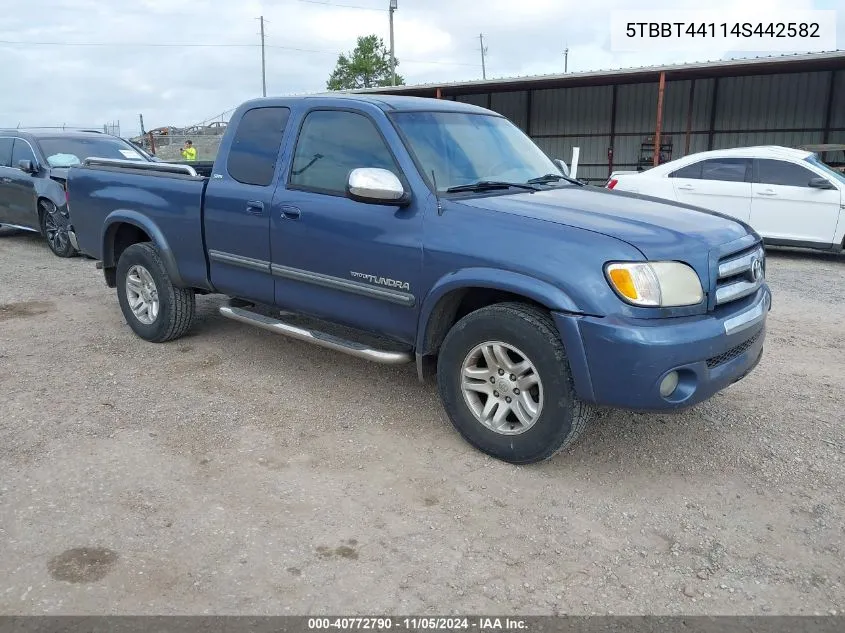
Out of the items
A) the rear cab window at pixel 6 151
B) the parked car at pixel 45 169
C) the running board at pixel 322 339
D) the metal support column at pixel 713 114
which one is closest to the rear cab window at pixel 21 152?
the parked car at pixel 45 169

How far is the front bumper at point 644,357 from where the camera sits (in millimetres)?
3217

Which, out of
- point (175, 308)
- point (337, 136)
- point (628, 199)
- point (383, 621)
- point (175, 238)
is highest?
point (337, 136)

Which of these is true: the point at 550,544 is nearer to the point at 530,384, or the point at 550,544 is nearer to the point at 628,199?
the point at 530,384

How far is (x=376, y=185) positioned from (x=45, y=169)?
8.29 metres

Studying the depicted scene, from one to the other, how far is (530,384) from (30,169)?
9364mm

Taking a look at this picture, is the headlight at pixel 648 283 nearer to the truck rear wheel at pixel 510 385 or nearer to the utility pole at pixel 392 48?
the truck rear wheel at pixel 510 385

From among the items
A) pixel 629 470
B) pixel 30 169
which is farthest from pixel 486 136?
pixel 30 169

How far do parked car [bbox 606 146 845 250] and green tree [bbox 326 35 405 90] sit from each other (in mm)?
53642

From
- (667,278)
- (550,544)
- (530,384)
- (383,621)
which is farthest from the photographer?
(530,384)

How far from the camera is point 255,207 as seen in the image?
471cm

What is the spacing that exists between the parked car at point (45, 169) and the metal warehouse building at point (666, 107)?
11654 millimetres

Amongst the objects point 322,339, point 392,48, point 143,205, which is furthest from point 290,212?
point 392,48

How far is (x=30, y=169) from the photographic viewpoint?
10.2 meters

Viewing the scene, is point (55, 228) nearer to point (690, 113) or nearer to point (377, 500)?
point (377, 500)
